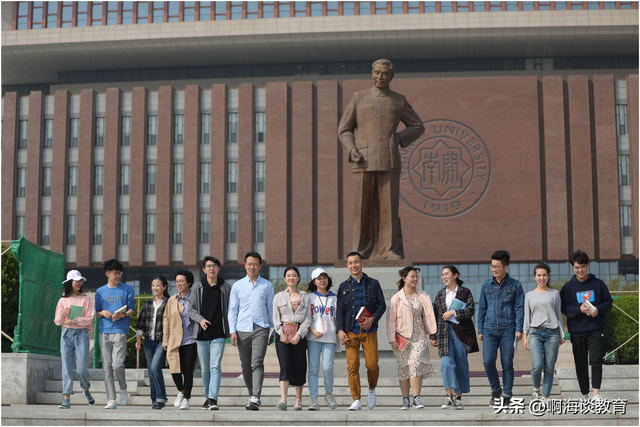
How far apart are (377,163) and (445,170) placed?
31472 millimetres

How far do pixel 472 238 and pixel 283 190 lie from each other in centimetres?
1132

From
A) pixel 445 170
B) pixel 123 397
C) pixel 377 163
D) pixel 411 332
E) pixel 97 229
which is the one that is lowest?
pixel 123 397

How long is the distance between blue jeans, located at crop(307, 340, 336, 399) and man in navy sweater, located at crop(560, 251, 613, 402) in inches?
104

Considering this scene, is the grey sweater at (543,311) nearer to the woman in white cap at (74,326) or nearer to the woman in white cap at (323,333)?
the woman in white cap at (323,333)

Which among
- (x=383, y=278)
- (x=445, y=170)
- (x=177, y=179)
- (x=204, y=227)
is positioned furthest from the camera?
(x=177, y=179)

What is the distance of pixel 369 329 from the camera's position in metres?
8.52

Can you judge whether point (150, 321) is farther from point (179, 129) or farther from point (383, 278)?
point (179, 129)

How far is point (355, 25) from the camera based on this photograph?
47.6 meters

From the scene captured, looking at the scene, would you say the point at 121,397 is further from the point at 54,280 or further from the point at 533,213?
the point at 533,213

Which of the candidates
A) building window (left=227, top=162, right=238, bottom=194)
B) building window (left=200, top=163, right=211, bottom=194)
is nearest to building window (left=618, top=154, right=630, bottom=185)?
building window (left=227, top=162, right=238, bottom=194)

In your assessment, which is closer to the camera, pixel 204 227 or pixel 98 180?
pixel 204 227

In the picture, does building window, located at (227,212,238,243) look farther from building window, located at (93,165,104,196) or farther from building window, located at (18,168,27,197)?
building window, located at (18,168,27,197)

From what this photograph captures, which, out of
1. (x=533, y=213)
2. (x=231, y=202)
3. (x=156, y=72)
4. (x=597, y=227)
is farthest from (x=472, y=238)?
(x=156, y=72)

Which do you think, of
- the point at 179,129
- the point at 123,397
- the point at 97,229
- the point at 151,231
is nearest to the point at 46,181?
the point at 97,229
